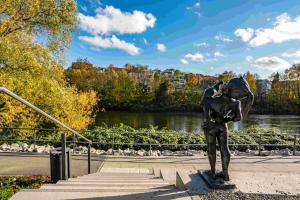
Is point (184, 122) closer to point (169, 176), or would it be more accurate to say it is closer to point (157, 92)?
point (157, 92)

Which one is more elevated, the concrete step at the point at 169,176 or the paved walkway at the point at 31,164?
the paved walkway at the point at 31,164

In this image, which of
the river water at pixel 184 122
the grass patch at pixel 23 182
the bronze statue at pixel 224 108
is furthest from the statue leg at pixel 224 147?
the river water at pixel 184 122

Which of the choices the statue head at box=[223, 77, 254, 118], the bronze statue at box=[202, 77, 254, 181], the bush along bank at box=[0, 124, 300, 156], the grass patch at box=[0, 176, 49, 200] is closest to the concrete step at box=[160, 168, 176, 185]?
the bronze statue at box=[202, 77, 254, 181]

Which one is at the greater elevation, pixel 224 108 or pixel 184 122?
pixel 184 122

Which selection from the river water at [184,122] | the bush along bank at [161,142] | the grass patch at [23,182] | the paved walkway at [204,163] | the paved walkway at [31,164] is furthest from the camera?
the river water at [184,122]

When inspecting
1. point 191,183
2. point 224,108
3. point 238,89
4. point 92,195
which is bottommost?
point 191,183

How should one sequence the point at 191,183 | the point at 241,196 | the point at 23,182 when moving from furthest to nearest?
the point at 23,182, the point at 191,183, the point at 241,196

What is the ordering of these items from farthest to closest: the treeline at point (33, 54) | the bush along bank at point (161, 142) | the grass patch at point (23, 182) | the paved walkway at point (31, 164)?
the bush along bank at point (161, 142) → the treeline at point (33, 54) → the paved walkway at point (31, 164) → the grass patch at point (23, 182)

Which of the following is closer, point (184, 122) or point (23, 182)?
point (23, 182)

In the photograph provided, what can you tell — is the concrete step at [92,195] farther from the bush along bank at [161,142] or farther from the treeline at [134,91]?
the treeline at [134,91]

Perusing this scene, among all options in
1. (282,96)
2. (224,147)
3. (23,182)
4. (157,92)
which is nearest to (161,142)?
(23,182)

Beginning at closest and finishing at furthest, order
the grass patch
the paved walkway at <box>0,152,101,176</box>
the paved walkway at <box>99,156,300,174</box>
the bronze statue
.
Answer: the bronze statue, the grass patch, the paved walkway at <box>0,152,101,176</box>, the paved walkway at <box>99,156,300,174</box>

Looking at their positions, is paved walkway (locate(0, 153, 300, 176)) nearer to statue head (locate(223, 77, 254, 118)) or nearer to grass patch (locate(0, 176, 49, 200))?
grass patch (locate(0, 176, 49, 200))

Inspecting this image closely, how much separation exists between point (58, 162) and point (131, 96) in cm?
6907
